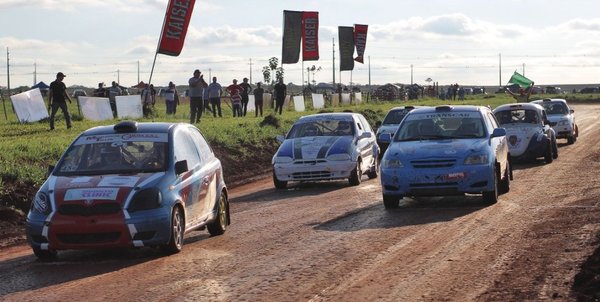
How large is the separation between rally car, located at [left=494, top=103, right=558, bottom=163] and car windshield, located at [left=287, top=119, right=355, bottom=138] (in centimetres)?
526

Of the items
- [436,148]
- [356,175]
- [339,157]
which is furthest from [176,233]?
[356,175]

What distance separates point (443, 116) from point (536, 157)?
28.1 feet

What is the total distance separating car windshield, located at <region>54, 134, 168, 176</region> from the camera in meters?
12.3

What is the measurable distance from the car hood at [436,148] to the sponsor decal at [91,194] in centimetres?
598

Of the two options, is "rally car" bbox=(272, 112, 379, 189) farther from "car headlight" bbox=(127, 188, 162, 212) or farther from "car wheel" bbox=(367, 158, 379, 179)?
"car headlight" bbox=(127, 188, 162, 212)

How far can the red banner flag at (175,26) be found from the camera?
3412cm

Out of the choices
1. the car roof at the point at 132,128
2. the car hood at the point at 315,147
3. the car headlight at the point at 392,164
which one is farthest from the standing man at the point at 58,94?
the car roof at the point at 132,128

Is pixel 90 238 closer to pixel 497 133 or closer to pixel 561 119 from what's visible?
pixel 497 133

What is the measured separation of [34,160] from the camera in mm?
20969

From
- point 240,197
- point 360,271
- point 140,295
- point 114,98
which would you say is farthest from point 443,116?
point 114,98

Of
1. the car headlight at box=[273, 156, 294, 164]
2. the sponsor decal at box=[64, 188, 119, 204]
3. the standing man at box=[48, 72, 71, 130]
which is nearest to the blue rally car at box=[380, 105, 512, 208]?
the car headlight at box=[273, 156, 294, 164]

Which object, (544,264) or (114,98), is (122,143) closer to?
(544,264)

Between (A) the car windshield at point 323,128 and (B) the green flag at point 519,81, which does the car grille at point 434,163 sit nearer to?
(A) the car windshield at point 323,128

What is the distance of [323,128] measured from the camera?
21906 millimetres
